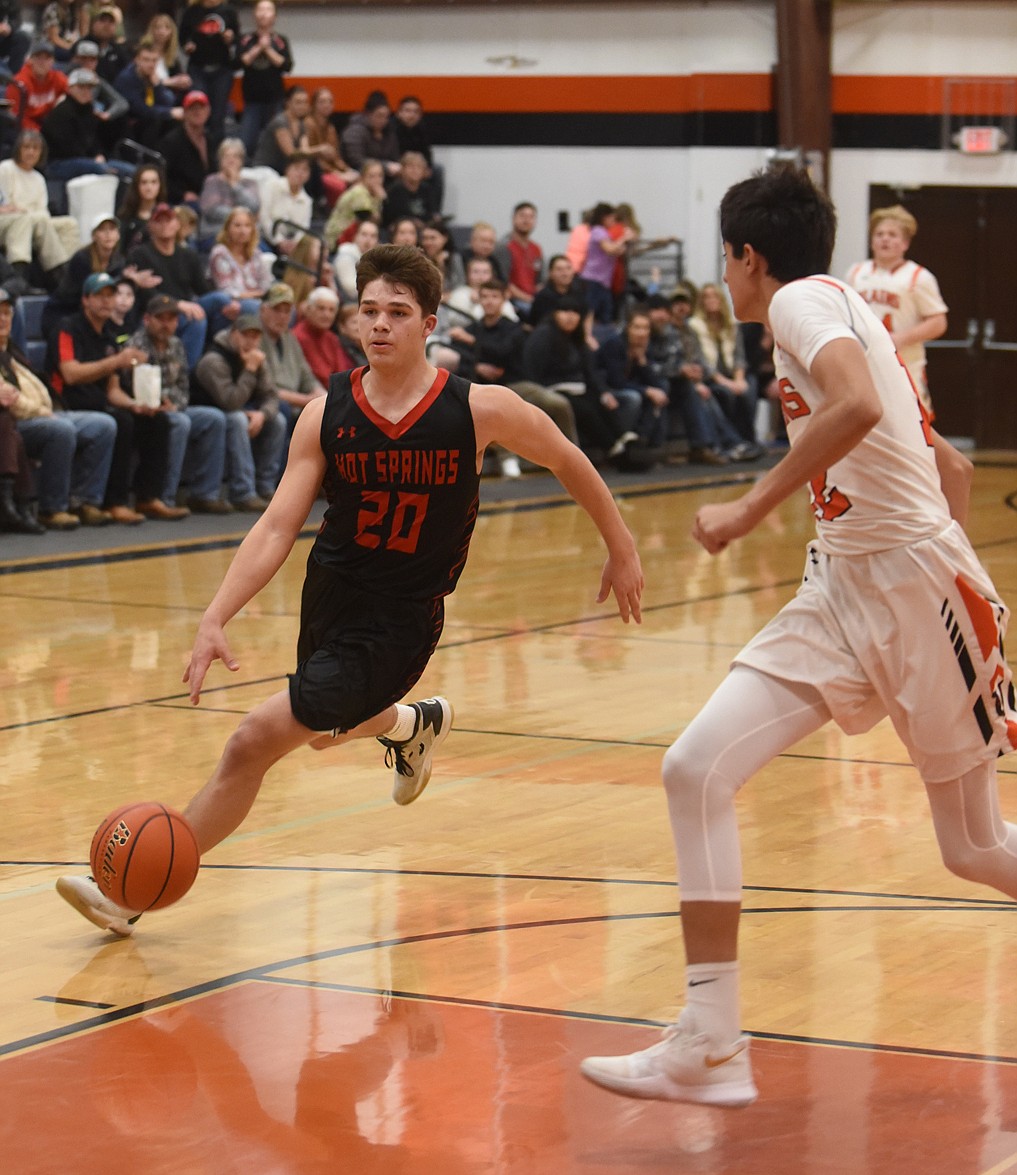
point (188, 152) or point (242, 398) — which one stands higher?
point (188, 152)

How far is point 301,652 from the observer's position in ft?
17.3

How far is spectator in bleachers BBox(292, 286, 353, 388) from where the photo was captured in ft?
49.5

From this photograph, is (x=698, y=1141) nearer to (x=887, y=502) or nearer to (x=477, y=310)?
(x=887, y=502)

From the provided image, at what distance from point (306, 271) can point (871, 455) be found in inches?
472

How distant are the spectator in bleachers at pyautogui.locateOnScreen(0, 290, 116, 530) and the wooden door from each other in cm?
1025

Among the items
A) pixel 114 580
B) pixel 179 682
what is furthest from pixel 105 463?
pixel 179 682

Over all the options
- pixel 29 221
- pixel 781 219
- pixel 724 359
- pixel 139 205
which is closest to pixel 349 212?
pixel 139 205

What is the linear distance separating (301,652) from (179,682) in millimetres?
3429

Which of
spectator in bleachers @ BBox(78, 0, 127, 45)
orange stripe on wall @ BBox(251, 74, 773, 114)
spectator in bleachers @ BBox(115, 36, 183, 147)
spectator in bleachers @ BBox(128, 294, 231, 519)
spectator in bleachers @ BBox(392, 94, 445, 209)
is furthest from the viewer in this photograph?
orange stripe on wall @ BBox(251, 74, 773, 114)

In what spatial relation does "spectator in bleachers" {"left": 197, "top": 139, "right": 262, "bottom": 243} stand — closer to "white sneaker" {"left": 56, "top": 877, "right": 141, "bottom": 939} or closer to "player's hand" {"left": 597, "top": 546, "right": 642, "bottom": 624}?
"white sneaker" {"left": 56, "top": 877, "right": 141, "bottom": 939}

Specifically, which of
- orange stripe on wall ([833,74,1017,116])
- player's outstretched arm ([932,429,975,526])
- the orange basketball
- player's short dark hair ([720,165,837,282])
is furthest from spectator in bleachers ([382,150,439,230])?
player's short dark hair ([720,165,837,282])

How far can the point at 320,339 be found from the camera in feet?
50.0

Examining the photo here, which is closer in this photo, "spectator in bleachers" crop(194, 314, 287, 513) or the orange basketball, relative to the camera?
the orange basketball

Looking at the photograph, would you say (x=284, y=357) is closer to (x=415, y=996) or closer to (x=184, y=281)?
(x=184, y=281)
